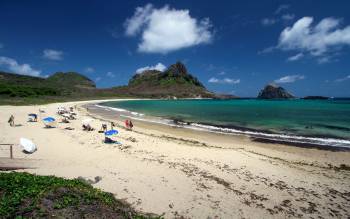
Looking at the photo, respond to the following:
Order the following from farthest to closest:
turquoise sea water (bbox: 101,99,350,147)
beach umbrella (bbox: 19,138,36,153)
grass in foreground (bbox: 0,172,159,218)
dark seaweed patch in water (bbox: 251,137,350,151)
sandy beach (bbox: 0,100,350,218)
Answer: turquoise sea water (bbox: 101,99,350,147), dark seaweed patch in water (bbox: 251,137,350,151), beach umbrella (bbox: 19,138,36,153), sandy beach (bbox: 0,100,350,218), grass in foreground (bbox: 0,172,159,218)

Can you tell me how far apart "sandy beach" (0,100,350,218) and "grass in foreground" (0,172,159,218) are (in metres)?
2.24

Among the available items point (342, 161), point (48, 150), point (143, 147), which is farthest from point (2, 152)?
point (342, 161)

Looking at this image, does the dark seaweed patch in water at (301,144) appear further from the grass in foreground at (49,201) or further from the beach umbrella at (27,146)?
the beach umbrella at (27,146)

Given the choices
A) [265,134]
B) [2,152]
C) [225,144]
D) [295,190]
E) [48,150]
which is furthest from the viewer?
[265,134]

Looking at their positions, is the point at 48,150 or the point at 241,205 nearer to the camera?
the point at 241,205

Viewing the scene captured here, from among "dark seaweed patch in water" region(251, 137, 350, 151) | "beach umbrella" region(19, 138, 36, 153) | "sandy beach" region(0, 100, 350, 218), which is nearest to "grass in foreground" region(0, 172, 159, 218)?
"sandy beach" region(0, 100, 350, 218)

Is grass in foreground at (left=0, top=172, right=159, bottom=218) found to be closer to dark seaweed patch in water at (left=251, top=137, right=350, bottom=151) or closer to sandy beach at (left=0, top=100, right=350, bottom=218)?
sandy beach at (left=0, top=100, right=350, bottom=218)

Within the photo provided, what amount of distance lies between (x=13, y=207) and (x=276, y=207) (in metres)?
9.48

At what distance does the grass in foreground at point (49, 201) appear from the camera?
20.3 ft

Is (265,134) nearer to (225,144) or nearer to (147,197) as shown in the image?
(225,144)

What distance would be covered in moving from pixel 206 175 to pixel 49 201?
8.10 meters

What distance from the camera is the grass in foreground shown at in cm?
620

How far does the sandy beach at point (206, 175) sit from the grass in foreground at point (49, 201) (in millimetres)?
2243

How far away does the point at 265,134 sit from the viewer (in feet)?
90.0
